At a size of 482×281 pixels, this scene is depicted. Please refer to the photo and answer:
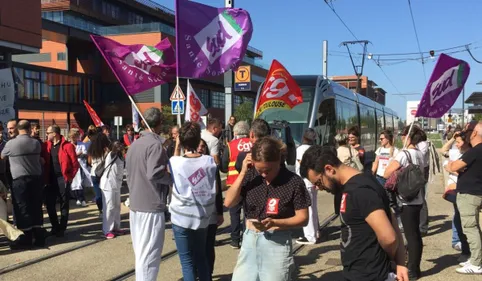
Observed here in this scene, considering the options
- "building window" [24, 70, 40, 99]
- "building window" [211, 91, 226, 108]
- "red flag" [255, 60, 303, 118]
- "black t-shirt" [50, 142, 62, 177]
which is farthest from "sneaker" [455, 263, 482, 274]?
"building window" [211, 91, 226, 108]

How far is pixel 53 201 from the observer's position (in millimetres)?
7875

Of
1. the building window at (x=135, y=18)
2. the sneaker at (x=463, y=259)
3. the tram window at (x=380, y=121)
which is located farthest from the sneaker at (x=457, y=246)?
the building window at (x=135, y=18)

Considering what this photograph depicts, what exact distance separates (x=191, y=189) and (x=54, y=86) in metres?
38.0

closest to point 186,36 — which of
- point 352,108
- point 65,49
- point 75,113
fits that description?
point 352,108

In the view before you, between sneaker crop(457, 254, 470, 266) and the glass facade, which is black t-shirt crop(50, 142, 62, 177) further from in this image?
the glass facade

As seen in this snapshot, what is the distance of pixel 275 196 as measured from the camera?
3369 mm

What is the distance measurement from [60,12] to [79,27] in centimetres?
464

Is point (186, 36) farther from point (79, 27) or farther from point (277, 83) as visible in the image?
point (79, 27)

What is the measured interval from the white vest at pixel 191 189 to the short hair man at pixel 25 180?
3.71m

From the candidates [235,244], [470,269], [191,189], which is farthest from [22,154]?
[470,269]

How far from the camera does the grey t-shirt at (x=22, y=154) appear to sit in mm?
6812

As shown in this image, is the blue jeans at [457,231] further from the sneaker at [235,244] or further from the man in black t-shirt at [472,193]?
the sneaker at [235,244]

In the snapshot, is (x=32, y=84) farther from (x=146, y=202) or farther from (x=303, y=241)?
(x=146, y=202)

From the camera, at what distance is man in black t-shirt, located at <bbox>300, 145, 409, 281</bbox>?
106 inches
